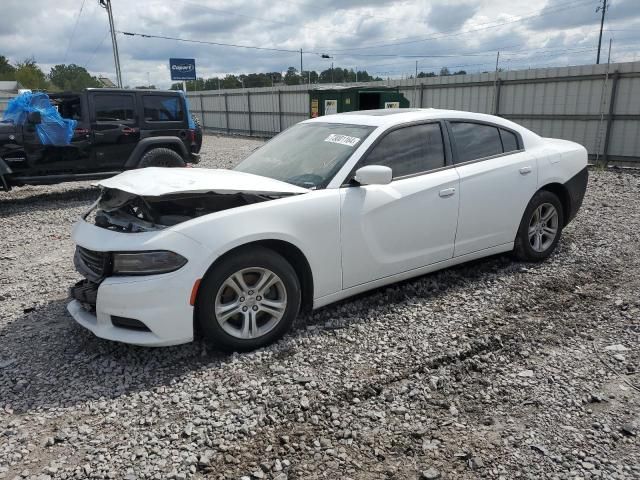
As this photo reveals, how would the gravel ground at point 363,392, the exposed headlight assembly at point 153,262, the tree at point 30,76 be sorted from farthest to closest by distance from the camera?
the tree at point 30,76 < the exposed headlight assembly at point 153,262 < the gravel ground at point 363,392

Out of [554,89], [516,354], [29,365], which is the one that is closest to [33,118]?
[29,365]

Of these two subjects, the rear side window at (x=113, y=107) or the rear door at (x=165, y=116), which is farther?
the rear door at (x=165, y=116)

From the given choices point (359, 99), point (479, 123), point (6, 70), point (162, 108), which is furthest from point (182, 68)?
point (6, 70)

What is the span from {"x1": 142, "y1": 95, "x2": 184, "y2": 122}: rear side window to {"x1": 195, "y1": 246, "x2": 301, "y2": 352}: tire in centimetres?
736

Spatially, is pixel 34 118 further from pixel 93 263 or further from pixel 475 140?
pixel 475 140

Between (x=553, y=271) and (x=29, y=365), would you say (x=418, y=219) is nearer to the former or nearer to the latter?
(x=553, y=271)

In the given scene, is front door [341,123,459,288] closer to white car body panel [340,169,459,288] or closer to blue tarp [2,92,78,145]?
white car body panel [340,169,459,288]

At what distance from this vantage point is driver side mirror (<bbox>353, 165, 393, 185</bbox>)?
3.75m

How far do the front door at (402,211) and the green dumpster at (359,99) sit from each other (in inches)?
376

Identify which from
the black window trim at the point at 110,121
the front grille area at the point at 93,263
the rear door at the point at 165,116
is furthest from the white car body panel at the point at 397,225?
the black window trim at the point at 110,121

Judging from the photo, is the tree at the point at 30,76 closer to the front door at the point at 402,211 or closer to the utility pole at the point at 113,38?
the utility pole at the point at 113,38

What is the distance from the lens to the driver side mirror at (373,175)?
3.75 m

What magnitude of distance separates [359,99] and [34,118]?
7924mm

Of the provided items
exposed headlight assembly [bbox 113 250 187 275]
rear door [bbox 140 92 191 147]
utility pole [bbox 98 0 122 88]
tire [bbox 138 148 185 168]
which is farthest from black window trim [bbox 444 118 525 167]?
utility pole [bbox 98 0 122 88]
